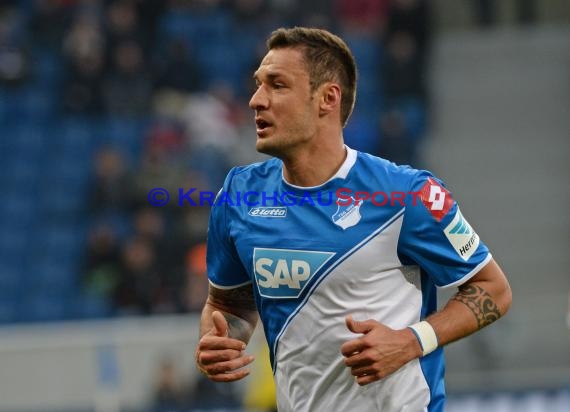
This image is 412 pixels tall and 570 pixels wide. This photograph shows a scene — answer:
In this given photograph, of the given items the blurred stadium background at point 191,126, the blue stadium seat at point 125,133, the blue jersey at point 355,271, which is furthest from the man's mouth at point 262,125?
the blue stadium seat at point 125,133

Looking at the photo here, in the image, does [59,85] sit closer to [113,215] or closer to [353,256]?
[113,215]

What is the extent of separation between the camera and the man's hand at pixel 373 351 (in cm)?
408

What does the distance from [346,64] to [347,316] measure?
3.07 feet

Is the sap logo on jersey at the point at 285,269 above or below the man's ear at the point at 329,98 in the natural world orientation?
below

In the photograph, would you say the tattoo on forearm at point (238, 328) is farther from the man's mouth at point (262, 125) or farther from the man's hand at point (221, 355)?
the man's mouth at point (262, 125)

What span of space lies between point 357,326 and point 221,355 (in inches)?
20.9

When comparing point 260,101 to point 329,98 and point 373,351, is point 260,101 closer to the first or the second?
point 329,98

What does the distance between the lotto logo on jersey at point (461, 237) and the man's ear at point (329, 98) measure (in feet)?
1.99

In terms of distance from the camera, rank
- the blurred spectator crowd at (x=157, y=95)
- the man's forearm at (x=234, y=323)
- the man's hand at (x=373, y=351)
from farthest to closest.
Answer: the blurred spectator crowd at (x=157, y=95) → the man's forearm at (x=234, y=323) → the man's hand at (x=373, y=351)

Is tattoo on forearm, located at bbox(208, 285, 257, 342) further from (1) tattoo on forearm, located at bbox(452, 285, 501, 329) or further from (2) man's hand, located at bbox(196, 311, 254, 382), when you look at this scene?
(1) tattoo on forearm, located at bbox(452, 285, 501, 329)

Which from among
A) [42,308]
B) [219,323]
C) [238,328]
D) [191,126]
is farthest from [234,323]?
[191,126]

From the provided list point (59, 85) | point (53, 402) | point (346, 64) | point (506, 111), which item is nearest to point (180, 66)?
point (59, 85)

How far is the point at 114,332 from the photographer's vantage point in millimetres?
11445

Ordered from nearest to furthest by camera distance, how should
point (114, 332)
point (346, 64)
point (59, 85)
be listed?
point (346, 64) → point (114, 332) → point (59, 85)
